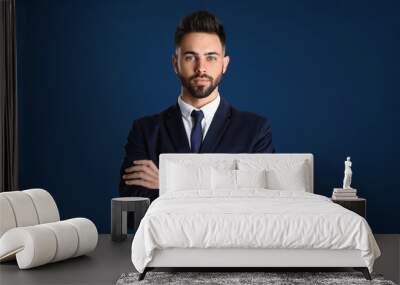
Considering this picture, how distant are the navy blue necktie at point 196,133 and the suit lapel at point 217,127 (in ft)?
0.18

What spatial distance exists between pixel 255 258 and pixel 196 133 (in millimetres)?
2500

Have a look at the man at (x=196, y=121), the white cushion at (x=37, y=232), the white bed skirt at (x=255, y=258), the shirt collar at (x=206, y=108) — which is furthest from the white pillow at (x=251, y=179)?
the white bed skirt at (x=255, y=258)

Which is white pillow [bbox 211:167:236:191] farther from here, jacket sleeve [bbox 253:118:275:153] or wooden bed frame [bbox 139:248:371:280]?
wooden bed frame [bbox 139:248:371:280]

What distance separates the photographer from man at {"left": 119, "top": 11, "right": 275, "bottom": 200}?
708 cm

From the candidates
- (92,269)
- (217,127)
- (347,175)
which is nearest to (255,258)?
(92,269)

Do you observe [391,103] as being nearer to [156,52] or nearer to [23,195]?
[156,52]

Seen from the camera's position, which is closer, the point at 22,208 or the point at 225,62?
the point at 22,208

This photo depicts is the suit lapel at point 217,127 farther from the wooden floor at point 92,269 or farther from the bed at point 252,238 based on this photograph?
the bed at point 252,238

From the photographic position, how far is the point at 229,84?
23.5 ft

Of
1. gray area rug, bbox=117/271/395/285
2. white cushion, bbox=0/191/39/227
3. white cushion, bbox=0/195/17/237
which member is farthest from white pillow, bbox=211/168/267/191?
white cushion, bbox=0/195/17/237

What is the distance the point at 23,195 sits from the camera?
5.64 m

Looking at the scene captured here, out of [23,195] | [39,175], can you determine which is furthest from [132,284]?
[39,175]

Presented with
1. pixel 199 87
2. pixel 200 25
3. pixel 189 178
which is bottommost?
pixel 189 178

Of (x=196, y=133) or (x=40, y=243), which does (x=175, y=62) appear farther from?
(x=40, y=243)
